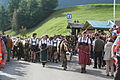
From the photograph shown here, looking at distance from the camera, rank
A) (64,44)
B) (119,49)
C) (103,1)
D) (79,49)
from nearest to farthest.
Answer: (119,49) < (79,49) < (64,44) < (103,1)

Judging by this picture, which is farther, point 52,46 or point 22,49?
point 22,49

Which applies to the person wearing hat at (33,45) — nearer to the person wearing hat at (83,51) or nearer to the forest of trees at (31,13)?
the person wearing hat at (83,51)

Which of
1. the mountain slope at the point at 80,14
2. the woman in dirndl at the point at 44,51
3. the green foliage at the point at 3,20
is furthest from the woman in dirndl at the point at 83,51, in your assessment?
the green foliage at the point at 3,20

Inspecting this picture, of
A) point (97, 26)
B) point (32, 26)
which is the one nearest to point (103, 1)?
point (32, 26)

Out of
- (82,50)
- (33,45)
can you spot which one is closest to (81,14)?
(33,45)

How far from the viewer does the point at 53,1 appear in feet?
275

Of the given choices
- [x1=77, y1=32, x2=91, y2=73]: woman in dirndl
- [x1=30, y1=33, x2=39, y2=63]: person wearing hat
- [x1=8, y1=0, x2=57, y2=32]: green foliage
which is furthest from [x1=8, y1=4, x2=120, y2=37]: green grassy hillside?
[x1=77, y1=32, x2=91, y2=73]: woman in dirndl

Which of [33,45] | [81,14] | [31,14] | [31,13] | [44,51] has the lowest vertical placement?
[44,51]

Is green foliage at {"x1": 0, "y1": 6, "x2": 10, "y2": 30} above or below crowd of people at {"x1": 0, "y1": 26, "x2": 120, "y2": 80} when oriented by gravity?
above

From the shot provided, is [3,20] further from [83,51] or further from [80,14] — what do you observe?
[83,51]

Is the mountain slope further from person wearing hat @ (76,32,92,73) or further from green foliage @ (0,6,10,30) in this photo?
person wearing hat @ (76,32,92,73)

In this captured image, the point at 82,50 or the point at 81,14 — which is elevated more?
the point at 81,14

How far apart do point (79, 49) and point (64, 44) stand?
3.81ft

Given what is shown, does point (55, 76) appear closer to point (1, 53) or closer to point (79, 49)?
point (79, 49)
